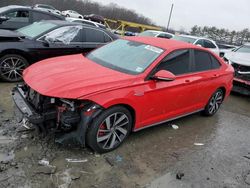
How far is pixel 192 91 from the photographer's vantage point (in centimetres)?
480

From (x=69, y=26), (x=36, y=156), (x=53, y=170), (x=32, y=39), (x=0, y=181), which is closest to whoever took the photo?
(x=0, y=181)

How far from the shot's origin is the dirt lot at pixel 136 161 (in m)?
3.19

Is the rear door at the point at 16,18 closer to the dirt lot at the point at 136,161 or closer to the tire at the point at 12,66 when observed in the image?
the tire at the point at 12,66

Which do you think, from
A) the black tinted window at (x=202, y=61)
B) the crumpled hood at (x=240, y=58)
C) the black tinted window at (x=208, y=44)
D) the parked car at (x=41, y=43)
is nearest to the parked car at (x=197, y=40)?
the black tinted window at (x=208, y=44)

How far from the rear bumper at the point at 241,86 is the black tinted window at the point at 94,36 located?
164 inches

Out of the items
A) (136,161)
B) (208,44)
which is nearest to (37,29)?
(136,161)

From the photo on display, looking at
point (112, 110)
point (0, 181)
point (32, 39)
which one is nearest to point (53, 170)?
point (0, 181)

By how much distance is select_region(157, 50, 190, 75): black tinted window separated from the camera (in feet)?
13.9

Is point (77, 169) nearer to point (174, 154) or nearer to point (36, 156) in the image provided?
point (36, 156)

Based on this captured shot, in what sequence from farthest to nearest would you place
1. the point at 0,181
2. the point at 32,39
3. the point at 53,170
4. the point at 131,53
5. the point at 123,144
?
the point at 32,39 → the point at 131,53 → the point at 123,144 → the point at 53,170 → the point at 0,181

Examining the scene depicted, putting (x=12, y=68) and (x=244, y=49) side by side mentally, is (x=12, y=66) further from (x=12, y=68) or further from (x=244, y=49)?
(x=244, y=49)

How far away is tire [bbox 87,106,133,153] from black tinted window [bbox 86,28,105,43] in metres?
3.93

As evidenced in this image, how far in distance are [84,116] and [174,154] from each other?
1643mm

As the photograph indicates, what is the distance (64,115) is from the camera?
337cm
